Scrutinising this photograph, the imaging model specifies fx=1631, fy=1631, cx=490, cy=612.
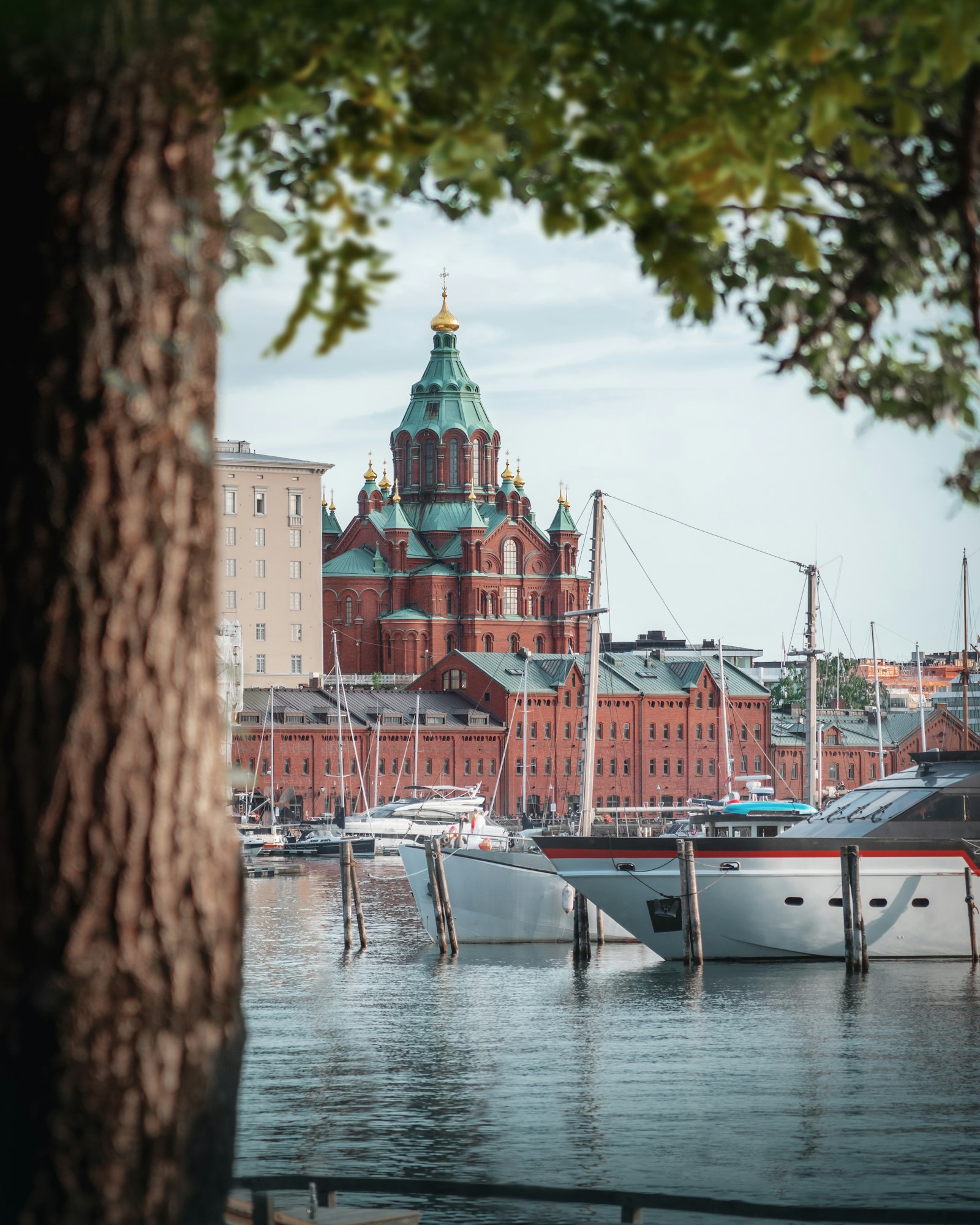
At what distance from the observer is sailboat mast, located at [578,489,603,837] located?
37.3 m

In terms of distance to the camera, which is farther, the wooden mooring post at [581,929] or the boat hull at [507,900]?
the boat hull at [507,900]

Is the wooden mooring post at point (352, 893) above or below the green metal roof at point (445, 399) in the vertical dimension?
below

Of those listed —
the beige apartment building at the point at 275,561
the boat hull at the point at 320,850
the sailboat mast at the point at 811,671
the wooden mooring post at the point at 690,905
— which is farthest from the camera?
the beige apartment building at the point at 275,561

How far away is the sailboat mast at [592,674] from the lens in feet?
122

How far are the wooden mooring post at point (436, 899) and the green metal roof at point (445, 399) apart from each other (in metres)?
109

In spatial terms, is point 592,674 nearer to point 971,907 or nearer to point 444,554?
point 971,907

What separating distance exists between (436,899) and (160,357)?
33.3 meters

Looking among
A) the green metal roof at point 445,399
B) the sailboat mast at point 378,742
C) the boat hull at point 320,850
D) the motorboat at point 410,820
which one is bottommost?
the boat hull at point 320,850

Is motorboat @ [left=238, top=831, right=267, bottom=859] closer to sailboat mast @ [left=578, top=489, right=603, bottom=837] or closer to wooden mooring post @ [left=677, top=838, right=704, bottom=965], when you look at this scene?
sailboat mast @ [left=578, top=489, right=603, bottom=837]

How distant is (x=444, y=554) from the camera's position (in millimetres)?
140875

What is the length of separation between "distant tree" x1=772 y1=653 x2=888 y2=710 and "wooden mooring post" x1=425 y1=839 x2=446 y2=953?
129m

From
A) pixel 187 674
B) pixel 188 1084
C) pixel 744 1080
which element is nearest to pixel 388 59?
pixel 187 674

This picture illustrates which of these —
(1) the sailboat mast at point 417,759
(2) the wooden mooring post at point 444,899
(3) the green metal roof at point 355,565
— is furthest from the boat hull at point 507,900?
(3) the green metal roof at point 355,565

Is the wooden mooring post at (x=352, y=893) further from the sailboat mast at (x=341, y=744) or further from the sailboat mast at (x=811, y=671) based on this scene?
the sailboat mast at (x=341, y=744)
